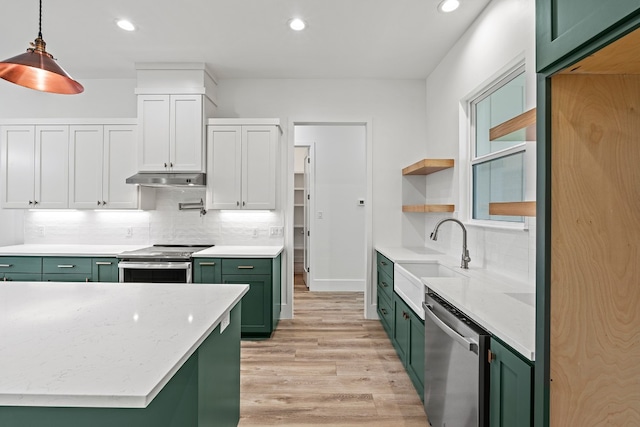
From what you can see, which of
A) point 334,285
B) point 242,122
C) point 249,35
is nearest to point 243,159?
point 242,122

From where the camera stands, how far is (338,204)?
530cm

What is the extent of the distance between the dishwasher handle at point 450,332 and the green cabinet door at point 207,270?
2095 mm

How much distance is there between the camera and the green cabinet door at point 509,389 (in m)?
1.11

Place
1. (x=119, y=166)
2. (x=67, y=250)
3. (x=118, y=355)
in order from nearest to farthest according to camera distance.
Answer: (x=118, y=355)
(x=67, y=250)
(x=119, y=166)

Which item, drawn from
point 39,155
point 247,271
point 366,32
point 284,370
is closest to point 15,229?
point 39,155

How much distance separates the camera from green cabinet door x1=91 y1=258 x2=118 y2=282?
133 inches

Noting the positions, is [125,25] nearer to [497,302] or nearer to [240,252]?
[240,252]

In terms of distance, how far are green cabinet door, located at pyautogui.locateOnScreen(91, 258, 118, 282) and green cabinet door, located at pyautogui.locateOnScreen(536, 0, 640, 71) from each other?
3721 mm

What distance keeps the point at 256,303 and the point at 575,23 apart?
3.12 meters

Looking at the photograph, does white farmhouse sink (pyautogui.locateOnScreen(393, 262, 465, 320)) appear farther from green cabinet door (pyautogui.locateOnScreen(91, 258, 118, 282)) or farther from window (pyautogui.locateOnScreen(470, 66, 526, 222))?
green cabinet door (pyautogui.locateOnScreen(91, 258, 118, 282))

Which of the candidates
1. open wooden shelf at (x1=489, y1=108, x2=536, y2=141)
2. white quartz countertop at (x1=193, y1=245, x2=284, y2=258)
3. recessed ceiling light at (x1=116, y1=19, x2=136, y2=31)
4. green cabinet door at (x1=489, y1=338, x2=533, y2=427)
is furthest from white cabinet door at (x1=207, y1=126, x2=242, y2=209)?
green cabinet door at (x1=489, y1=338, x2=533, y2=427)

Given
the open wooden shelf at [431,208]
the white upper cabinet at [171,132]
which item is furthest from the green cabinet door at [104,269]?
the open wooden shelf at [431,208]

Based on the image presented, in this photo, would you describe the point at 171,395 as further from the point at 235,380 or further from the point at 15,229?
the point at 15,229

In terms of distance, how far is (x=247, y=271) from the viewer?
133 inches
